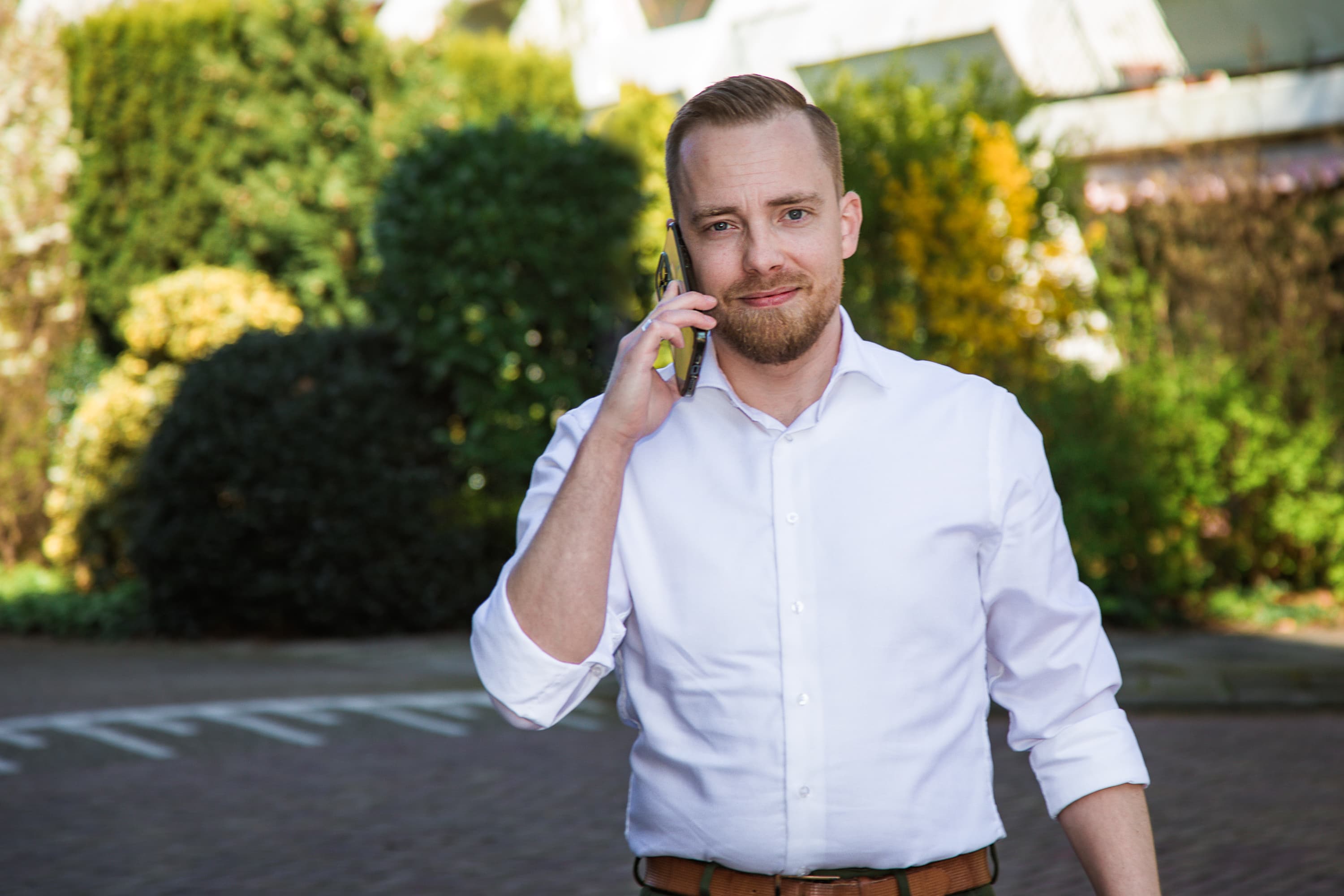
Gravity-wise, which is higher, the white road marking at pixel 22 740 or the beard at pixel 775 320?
the beard at pixel 775 320

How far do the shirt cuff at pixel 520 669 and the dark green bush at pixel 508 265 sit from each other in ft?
30.6

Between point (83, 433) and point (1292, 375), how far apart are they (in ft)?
33.4

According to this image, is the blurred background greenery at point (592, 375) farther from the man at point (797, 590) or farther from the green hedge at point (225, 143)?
the man at point (797, 590)

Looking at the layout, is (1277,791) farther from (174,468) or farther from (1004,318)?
(174,468)

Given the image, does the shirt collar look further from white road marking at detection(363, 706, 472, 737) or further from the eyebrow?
white road marking at detection(363, 706, 472, 737)

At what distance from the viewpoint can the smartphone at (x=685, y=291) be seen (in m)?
2.03

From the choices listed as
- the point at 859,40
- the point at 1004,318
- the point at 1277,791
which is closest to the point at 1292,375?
the point at 1004,318

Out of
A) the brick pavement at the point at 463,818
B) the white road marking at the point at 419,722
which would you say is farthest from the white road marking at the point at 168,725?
the white road marking at the point at 419,722

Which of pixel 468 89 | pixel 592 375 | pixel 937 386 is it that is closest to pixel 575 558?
pixel 937 386

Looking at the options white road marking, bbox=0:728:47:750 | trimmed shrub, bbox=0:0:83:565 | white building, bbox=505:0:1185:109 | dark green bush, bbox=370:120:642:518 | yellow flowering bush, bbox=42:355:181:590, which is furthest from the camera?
white building, bbox=505:0:1185:109

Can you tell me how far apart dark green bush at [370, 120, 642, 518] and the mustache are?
9.28 meters

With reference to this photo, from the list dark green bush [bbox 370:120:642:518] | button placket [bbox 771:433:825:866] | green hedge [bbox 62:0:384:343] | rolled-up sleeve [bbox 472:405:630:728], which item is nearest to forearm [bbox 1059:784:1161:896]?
button placket [bbox 771:433:825:866]

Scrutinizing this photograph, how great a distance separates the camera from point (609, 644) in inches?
80.0

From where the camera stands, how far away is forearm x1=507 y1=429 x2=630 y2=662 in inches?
Answer: 76.3
